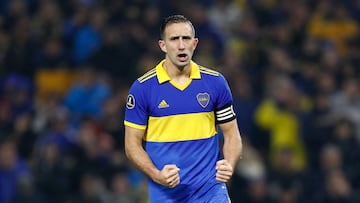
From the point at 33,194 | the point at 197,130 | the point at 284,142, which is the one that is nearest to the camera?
the point at 197,130

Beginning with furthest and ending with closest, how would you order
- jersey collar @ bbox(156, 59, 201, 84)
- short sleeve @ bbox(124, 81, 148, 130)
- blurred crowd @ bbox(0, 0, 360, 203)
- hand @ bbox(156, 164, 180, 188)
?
1. blurred crowd @ bbox(0, 0, 360, 203)
2. jersey collar @ bbox(156, 59, 201, 84)
3. short sleeve @ bbox(124, 81, 148, 130)
4. hand @ bbox(156, 164, 180, 188)

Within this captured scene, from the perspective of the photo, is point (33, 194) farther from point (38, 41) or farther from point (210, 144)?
point (210, 144)

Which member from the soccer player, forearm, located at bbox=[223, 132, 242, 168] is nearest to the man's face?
the soccer player

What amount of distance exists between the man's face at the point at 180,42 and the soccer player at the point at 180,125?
0.4 inches

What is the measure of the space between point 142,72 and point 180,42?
7965 mm

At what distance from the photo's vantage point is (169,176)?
8367 millimetres

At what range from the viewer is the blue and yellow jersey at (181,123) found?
28.3 ft

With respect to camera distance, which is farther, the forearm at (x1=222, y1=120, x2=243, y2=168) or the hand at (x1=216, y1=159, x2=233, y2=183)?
the forearm at (x1=222, y1=120, x2=243, y2=168)

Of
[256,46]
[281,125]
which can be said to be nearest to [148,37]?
[256,46]

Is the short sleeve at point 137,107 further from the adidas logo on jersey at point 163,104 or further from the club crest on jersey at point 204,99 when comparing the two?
the club crest on jersey at point 204,99

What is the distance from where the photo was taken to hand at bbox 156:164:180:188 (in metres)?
8.37

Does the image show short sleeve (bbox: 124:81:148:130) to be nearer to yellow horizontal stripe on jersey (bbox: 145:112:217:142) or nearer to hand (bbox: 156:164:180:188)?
yellow horizontal stripe on jersey (bbox: 145:112:217:142)

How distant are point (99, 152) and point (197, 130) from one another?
6216 millimetres

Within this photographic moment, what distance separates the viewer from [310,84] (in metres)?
16.3
